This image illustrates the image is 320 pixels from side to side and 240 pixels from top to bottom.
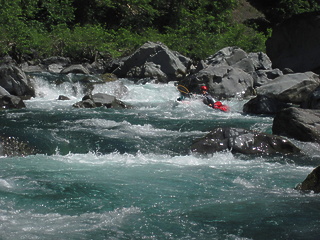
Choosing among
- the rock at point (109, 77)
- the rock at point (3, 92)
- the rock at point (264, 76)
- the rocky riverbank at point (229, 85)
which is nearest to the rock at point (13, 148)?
the rocky riverbank at point (229, 85)

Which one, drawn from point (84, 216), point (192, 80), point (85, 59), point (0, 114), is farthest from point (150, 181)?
point (85, 59)

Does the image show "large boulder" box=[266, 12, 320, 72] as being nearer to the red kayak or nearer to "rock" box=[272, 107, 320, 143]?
the red kayak

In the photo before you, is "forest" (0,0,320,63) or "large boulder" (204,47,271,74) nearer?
"large boulder" (204,47,271,74)

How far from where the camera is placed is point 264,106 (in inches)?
550

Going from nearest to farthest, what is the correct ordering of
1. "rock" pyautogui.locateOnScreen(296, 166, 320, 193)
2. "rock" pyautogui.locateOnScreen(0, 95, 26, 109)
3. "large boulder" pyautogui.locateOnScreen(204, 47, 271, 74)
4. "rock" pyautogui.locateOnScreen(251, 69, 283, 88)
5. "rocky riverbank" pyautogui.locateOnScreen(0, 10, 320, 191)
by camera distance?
"rock" pyautogui.locateOnScreen(296, 166, 320, 193) → "rocky riverbank" pyautogui.locateOnScreen(0, 10, 320, 191) → "rock" pyautogui.locateOnScreen(0, 95, 26, 109) → "rock" pyautogui.locateOnScreen(251, 69, 283, 88) → "large boulder" pyautogui.locateOnScreen(204, 47, 271, 74)

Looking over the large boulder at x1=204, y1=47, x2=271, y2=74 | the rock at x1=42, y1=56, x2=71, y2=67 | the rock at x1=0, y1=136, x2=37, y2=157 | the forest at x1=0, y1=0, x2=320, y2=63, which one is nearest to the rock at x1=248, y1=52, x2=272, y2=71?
the large boulder at x1=204, y1=47, x2=271, y2=74

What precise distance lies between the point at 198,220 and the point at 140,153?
3729 mm

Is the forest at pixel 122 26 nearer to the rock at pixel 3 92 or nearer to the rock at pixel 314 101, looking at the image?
the rock at pixel 3 92

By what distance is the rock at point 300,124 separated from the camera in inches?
382

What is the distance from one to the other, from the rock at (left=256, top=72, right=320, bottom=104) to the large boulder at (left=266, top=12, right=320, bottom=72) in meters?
4.86

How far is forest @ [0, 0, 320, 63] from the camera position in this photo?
70.3ft

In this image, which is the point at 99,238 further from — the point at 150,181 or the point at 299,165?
the point at 299,165

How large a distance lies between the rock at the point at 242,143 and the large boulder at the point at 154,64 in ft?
33.6

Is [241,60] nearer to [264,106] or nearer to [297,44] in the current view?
[297,44]
